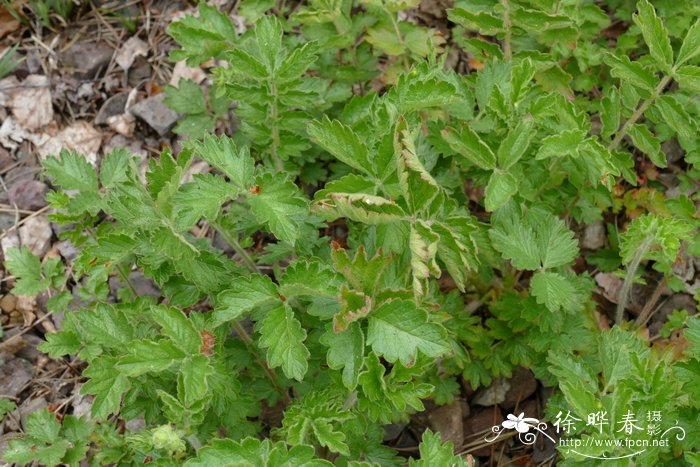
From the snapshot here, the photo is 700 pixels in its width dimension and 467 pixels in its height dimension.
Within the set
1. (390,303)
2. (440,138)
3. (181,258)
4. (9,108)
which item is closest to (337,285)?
(390,303)

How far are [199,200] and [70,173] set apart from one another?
2.91 feet

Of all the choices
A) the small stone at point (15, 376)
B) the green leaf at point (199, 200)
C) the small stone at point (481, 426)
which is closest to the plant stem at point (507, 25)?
the green leaf at point (199, 200)

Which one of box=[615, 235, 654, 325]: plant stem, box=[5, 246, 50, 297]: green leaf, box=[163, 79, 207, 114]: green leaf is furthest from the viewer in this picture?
box=[163, 79, 207, 114]: green leaf

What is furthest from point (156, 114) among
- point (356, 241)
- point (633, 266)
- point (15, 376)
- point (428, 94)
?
point (633, 266)

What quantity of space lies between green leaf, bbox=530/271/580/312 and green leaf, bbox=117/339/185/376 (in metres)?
1.36

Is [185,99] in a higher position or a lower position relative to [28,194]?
higher

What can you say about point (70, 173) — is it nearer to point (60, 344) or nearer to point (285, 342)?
point (60, 344)

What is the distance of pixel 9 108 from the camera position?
4008 millimetres

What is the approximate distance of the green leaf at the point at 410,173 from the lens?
2105mm

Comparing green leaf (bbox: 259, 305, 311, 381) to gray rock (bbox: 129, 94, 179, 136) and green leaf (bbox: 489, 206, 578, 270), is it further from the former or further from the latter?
gray rock (bbox: 129, 94, 179, 136)

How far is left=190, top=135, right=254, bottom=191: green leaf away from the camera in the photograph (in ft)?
7.65

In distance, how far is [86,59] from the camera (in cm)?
413

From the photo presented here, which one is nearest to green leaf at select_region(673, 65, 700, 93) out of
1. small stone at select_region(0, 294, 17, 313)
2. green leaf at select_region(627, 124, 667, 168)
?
green leaf at select_region(627, 124, 667, 168)

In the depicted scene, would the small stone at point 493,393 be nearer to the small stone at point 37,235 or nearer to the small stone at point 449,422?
the small stone at point 449,422
